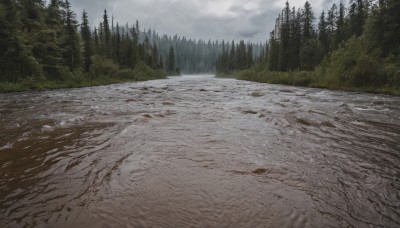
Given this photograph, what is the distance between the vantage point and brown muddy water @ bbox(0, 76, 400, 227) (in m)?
2.89

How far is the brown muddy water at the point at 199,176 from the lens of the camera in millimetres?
2893

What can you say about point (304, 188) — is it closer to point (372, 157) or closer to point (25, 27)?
point (372, 157)

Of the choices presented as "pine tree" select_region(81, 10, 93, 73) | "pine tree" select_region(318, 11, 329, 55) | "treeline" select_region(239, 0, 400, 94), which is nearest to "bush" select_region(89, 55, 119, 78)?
"pine tree" select_region(81, 10, 93, 73)

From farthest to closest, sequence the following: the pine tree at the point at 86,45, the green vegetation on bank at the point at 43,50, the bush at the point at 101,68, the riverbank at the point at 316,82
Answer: the pine tree at the point at 86,45 → the bush at the point at 101,68 → the green vegetation on bank at the point at 43,50 → the riverbank at the point at 316,82

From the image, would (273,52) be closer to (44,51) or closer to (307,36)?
(307,36)

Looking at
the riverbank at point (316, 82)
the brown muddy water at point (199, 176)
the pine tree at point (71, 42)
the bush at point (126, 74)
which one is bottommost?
the brown muddy water at point (199, 176)

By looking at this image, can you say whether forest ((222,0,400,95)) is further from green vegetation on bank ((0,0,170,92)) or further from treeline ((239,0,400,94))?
green vegetation on bank ((0,0,170,92))

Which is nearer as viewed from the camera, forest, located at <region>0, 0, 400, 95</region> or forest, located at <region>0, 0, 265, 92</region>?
forest, located at <region>0, 0, 400, 95</region>

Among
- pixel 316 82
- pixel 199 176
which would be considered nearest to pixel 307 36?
pixel 316 82

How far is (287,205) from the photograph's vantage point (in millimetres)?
3146

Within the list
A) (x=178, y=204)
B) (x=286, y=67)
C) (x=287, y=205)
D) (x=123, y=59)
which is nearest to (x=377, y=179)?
(x=287, y=205)

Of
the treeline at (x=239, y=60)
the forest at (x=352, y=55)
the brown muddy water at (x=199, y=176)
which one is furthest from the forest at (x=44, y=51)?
the treeline at (x=239, y=60)

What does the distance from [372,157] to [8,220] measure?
18.4 ft

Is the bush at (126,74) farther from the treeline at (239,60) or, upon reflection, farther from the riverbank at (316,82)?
the treeline at (239,60)
